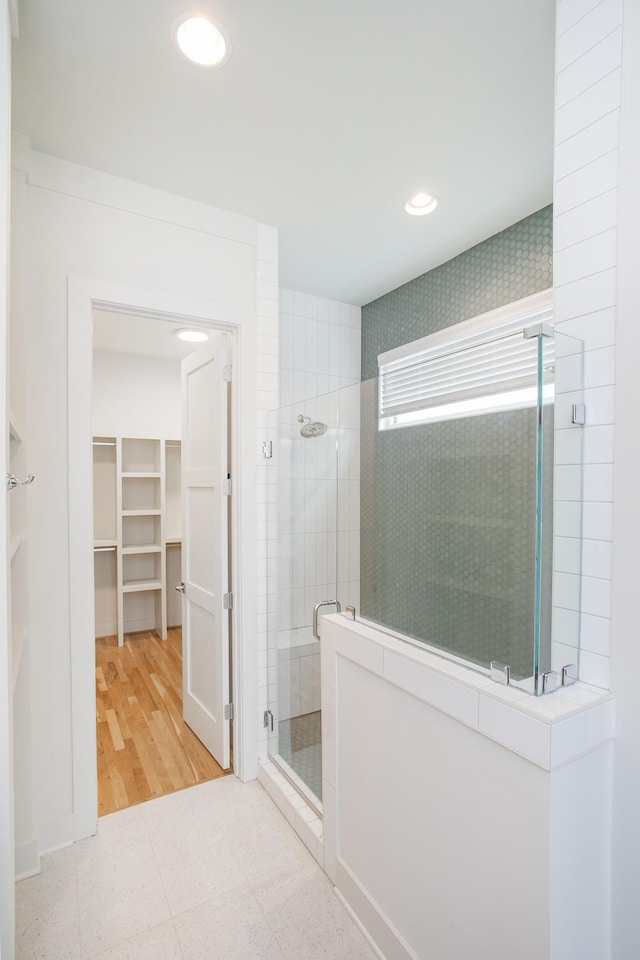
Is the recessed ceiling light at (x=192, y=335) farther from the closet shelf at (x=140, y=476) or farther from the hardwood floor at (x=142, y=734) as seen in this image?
the hardwood floor at (x=142, y=734)

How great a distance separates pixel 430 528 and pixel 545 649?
0.42 meters

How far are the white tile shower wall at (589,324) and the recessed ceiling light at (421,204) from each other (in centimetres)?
95

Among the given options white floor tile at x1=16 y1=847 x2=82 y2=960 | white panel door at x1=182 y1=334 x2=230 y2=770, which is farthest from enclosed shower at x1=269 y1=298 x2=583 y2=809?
white floor tile at x1=16 y1=847 x2=82 y2=960

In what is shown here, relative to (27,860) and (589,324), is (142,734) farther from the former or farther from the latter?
(589,324)

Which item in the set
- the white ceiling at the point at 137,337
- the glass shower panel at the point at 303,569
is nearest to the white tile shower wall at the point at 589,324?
the glass shower panel at the point at 303,569

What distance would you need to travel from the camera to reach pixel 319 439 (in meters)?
1.92

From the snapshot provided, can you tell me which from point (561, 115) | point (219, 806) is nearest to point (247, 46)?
point (561, 115)

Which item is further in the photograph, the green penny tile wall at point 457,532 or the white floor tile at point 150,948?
the white floor tile at point 150,948

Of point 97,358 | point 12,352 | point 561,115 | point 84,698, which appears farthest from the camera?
point 97,358

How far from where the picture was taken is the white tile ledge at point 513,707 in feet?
2.98

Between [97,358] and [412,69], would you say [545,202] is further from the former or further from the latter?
[97,358]

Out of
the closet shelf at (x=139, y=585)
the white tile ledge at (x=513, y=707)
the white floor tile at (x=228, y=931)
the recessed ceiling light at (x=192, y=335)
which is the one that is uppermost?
the recessed ceiling light at (x=192, y=335)

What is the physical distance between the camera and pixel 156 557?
465 centimetres

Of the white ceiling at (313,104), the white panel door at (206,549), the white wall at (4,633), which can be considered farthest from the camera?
the white panel door at (206,549)
